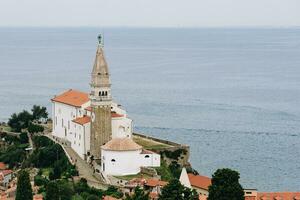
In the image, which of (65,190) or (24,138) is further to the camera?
(24,138)

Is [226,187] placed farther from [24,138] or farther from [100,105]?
[24,138]

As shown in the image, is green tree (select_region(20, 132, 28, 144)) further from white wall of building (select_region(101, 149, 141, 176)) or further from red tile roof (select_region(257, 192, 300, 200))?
red tile roof (select_region(257, 192, 300, 200))

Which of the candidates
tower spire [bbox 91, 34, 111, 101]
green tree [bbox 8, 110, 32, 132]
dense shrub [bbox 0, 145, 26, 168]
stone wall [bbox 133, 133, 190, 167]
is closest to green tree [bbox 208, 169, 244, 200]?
tower spire [bbox 91, 34, 111, 101]

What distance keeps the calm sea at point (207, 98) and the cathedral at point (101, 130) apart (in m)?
9.05

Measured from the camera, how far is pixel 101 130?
53656 mm

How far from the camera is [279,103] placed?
94.8 m

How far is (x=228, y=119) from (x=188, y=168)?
95.5 ft

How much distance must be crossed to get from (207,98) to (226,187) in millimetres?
68792

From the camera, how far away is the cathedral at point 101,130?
4991 centimetres

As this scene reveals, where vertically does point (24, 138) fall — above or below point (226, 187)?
below

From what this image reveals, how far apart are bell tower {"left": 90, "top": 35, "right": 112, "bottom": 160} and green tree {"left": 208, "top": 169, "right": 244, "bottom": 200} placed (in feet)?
68.4

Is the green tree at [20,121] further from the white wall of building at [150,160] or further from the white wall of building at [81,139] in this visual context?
the white wall of building at [150,160]

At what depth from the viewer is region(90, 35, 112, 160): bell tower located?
52750 mm

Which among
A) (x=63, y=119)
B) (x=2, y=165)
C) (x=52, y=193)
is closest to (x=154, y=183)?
(x=52, y=193)
